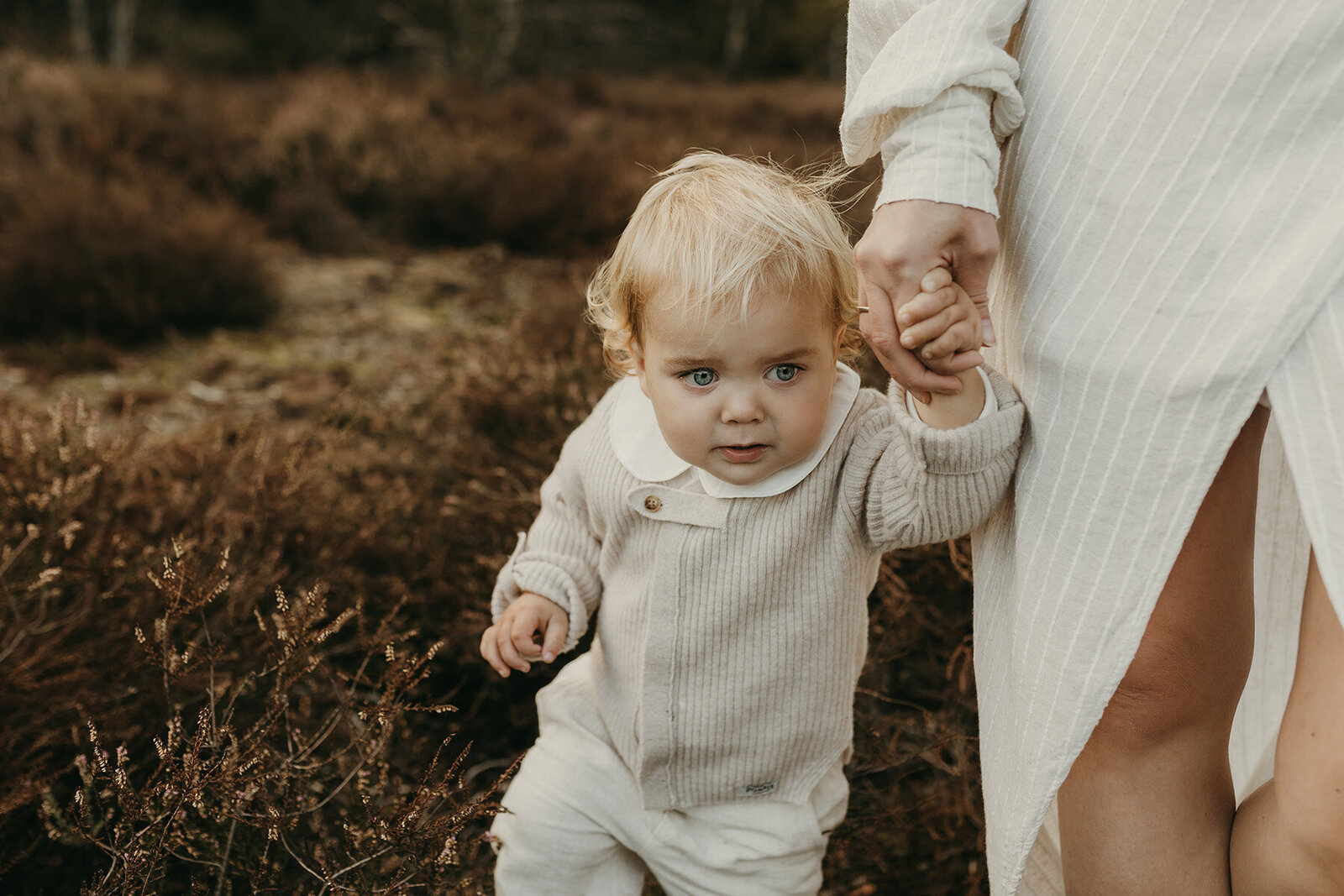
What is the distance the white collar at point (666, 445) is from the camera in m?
1.29

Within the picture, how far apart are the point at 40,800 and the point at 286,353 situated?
282cm

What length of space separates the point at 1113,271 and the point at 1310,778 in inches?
21.0

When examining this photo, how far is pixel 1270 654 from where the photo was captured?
1.51 metres

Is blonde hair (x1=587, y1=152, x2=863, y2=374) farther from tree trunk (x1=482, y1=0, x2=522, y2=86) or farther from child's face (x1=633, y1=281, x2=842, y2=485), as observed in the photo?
tree trunk (x1=482, y1=0, x2=522, y2=86)

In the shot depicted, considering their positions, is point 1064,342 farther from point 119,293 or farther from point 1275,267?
point 119,293

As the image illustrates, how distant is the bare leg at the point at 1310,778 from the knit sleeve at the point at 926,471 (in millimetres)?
328

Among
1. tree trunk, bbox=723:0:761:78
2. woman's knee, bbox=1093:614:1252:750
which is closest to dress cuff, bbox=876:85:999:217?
woman's knee, bbox=1093:614:1252:750

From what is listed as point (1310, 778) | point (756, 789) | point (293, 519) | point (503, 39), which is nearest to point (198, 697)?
point (293, 519)

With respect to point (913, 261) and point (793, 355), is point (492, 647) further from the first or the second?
point (913, 261)

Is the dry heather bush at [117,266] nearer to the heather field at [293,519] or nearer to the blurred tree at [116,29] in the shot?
the heather field at [293,519]

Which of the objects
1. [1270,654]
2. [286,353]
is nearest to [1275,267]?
[1270,654]

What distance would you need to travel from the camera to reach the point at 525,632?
4.84ft

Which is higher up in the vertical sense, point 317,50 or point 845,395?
point 845,395

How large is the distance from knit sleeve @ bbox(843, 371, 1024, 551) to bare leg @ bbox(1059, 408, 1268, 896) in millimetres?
220
